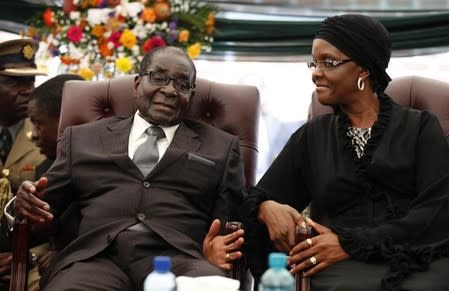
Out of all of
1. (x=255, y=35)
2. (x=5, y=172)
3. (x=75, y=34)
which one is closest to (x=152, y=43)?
(x=75, y=34)

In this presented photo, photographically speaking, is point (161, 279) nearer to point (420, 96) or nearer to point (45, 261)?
point (45, 261)

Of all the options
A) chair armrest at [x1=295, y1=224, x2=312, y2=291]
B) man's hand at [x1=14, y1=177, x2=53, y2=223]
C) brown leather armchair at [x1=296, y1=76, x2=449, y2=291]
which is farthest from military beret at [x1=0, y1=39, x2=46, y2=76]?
chair armrest at [x1=295, y1=224, x2=312, y2=291]

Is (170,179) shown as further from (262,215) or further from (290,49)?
(290,49)

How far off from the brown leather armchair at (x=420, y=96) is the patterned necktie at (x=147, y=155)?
699mm

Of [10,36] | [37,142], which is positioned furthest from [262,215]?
[10,36]

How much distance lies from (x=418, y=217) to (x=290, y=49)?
7.86 ft

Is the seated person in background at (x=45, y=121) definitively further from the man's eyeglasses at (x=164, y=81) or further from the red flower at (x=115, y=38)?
the red flower at (x=115, y=38)

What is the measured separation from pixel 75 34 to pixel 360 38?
6.79 ft

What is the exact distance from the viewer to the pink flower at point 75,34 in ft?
15.7

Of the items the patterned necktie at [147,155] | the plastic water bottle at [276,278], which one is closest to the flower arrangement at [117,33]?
the patterned necktie at [147,155]

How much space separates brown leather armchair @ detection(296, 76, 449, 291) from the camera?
3.53m

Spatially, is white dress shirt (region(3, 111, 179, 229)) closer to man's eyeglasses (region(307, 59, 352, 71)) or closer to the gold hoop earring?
man's eyeglasses (region(307, 59, 352, 71))

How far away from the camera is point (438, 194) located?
3.07 meters

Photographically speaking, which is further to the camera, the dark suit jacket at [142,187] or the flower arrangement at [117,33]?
the flower arrangement at [117,33]
